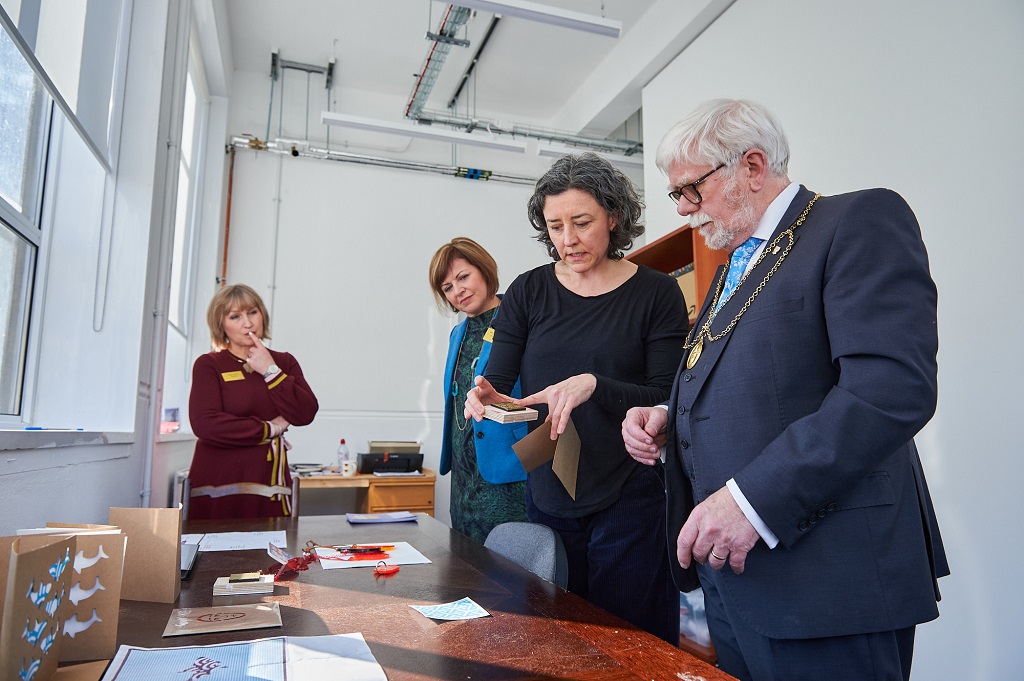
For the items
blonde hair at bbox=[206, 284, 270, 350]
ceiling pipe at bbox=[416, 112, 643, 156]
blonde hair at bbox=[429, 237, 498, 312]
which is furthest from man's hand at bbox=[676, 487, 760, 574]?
ceiling pipe at bbox=[416, 112, 643, 156]

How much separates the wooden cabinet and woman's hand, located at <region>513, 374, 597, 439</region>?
1.55 m

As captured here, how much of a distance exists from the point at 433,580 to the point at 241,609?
360 mm

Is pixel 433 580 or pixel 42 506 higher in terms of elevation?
pixel 42 506

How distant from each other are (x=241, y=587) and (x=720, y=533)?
82 centimetres

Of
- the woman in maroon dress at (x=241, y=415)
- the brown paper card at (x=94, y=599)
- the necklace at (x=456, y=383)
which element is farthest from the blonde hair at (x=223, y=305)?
the brown paper card at (x=94, y=599)

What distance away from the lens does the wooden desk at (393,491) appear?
176 inches

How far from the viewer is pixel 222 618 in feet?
3.29

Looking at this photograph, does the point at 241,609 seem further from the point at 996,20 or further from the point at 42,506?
the point at 996,20

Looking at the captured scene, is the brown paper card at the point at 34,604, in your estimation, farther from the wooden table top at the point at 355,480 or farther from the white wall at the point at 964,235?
the wooden table top at the point at 355,480

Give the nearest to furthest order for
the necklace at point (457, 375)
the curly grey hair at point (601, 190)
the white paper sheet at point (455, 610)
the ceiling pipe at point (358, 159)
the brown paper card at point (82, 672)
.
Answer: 1. the brown paper card at point (82, 672)
2. the white paper sheet at point (455, 610)
3. the curly grey hair at point (601, 190)
4. the necklace at point (457, 375)
5. the ceiling pipe at point (358, 159)

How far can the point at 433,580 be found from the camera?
1.28 metres

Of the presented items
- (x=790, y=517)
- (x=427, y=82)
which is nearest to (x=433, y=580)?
(x=790, y=517)

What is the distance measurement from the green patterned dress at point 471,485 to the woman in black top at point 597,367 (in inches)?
11.5

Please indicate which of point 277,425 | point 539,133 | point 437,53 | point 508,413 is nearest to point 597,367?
point 508,413
